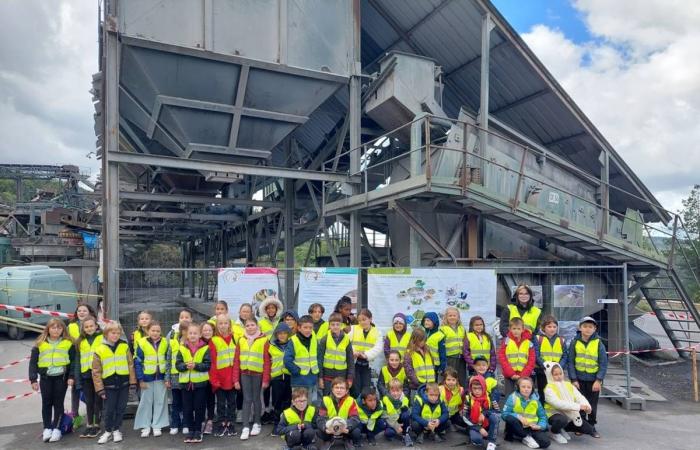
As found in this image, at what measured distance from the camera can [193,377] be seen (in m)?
5.77

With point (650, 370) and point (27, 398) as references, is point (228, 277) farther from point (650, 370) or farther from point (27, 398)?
point (650, 370)

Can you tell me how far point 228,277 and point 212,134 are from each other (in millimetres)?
4604

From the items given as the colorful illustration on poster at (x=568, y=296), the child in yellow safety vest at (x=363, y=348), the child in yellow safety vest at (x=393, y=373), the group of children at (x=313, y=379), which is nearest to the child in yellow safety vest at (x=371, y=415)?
the group of children at (x=313, y=379)

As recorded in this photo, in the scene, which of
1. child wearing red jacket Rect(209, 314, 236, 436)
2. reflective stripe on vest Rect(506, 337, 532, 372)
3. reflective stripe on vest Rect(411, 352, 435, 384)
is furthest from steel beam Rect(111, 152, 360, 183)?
reflective stripe on vest Rect(506, 337, 532, 372)

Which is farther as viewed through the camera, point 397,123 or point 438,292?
point 397,123

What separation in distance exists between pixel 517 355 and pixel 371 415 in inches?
82.9

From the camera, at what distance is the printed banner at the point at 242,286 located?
7.42m

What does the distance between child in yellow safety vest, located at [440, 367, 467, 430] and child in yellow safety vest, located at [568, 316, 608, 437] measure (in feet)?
5.37

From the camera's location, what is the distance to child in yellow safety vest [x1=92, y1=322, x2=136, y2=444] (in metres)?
5.79

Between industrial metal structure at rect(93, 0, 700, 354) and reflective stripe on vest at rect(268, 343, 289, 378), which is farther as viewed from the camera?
industrial metal structure at rect(93, 0, 700, 354)

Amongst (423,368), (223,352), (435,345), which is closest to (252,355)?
(223,352)

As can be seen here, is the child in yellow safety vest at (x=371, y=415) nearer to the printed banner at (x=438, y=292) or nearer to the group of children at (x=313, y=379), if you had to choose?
the group of children at (x=313, y=379)

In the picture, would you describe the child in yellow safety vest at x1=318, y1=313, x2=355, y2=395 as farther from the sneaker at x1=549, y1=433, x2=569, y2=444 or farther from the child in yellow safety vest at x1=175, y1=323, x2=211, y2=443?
the sneaker at x1=549, y1=433, x2=569, y2=444

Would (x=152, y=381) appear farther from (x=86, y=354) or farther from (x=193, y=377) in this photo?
(x=86, y=354)
